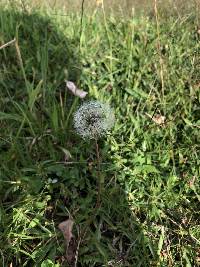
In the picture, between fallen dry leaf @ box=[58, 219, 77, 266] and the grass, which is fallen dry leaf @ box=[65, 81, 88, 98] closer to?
the grass

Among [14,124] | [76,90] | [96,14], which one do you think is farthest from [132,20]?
[14,124]

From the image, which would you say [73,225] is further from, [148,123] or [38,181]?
[148,123]

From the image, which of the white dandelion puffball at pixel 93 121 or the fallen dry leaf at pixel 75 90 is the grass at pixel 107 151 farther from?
the white dandelion puffball at pixel 93 121

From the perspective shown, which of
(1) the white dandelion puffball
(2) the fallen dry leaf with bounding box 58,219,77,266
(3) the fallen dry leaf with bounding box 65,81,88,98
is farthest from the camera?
(3) the fallen dry leaf with bounding box 65,81,88,98

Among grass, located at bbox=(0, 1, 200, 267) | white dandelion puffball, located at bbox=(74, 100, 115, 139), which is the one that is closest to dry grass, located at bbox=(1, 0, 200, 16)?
grass, located at bbox=(0, 1, 200, 267)

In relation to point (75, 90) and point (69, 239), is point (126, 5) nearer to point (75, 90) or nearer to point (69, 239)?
point (75, 90)

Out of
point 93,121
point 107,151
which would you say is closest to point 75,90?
point 107,151

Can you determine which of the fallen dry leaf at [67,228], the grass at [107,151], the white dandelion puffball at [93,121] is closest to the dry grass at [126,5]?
the grass at [107,151]
